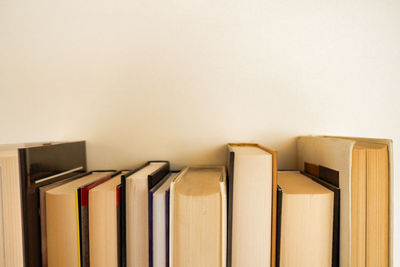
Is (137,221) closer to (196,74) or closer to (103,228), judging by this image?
(103,228)

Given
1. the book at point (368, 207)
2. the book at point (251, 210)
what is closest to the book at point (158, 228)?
the book at point (251, 210)

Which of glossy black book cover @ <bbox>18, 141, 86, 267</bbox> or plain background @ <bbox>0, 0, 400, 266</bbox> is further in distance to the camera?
plain background @ <bbox>0, 0, 400, 266</bbox>

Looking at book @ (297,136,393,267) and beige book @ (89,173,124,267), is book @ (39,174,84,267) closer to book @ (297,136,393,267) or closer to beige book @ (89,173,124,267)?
beige book @ (89,173,124,267)

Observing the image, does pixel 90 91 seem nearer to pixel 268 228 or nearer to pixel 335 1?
pixel 268 228

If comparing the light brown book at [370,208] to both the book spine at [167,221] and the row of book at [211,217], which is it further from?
the book spine at [167,221]

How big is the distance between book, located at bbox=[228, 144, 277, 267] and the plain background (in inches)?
8.8

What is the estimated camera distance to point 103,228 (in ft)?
1.46

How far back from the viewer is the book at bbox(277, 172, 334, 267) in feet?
1.37

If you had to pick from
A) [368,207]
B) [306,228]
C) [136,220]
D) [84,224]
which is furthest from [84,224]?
[368,207]

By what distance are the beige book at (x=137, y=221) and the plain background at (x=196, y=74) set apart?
0.21 meters

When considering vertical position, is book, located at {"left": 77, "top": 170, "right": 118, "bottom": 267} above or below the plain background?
below

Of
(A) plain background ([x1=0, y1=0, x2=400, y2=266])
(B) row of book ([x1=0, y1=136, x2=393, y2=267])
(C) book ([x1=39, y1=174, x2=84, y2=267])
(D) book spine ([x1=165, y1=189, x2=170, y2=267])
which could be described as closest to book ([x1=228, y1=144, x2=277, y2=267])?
(B) row of book ([x1=0, y1=136, x2=393, y2=267])

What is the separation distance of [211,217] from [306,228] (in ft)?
0.62

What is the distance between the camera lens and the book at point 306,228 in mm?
417
